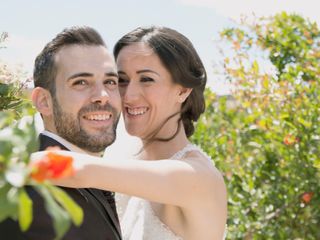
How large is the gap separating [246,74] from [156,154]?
364 cm

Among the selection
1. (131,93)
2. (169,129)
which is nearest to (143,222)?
(169,129)

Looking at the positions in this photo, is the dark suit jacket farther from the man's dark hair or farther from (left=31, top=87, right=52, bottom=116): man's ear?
the man's dark hair

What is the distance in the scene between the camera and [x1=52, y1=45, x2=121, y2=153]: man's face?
2.50 m

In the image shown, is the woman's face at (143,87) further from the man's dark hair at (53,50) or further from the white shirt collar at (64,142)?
the white shirt collar at (64,142)

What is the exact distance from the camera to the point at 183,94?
316 centimetres

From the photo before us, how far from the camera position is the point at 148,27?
3.15m

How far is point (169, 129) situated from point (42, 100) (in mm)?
763

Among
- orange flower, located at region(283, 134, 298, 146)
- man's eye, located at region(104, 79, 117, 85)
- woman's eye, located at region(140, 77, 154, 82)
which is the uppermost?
man's eye, located at region(104, 79, 117, 85)

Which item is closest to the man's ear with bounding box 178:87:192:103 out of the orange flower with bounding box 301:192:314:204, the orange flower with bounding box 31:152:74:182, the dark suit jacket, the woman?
the woman

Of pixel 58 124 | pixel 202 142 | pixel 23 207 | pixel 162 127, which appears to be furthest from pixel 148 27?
pixel 202 142

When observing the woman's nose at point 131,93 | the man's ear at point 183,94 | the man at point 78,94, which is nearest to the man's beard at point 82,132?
the man at point 78,94

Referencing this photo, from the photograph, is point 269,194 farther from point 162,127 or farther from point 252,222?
point 162,127

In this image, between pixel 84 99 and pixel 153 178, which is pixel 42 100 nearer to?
pixel 84 99

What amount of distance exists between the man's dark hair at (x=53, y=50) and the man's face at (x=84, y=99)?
26 millimetres
